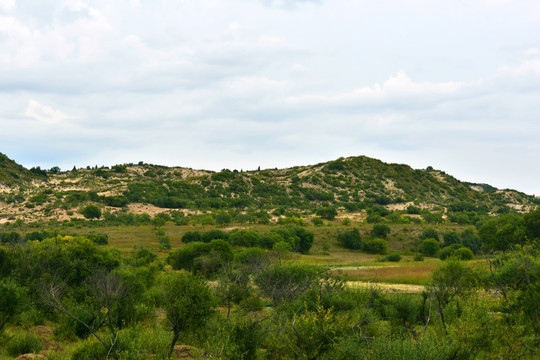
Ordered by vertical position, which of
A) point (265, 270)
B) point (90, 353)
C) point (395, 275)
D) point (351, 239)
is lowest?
point (395, 275)

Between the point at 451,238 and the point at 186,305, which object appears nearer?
the point at 186,305

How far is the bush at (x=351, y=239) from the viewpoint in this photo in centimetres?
8094

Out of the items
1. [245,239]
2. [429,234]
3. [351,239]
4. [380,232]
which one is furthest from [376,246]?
[245,239]

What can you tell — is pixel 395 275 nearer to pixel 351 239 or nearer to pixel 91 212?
pixel 351 239

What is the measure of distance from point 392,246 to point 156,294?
2402 inches

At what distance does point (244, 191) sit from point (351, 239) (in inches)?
2479

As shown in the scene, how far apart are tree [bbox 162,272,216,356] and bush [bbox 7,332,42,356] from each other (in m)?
5.72

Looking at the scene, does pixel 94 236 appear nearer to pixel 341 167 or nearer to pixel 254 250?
pixel 254 250

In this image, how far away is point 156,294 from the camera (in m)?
29.5

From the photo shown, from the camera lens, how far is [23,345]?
1866 centimetres

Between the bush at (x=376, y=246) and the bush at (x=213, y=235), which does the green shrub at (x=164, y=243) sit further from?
the bush at (x=376, y=246)

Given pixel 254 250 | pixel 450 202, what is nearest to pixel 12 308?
pixel 254 250

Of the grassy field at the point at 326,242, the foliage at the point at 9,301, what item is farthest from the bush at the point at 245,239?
the foliage at the point at 9,301

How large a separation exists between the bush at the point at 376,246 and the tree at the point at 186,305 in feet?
201
